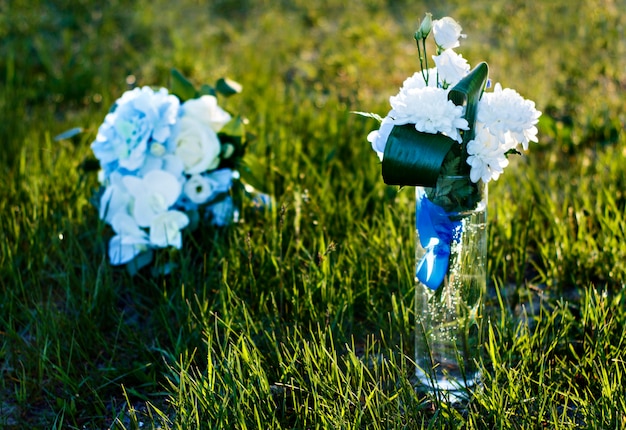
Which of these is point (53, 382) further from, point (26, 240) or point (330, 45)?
point (330, 45)

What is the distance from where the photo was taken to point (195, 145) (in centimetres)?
236

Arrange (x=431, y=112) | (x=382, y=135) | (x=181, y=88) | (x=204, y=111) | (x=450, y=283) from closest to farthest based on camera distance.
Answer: (x=431, y=112) < (x=382, y=135) < (x=450, y=283) < (x=204, y=111) < (x=181, y=88)

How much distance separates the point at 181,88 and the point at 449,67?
1.07 meters

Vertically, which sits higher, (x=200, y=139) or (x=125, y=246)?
(x=200, y=139)

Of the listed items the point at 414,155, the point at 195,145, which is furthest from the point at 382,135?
the point at 195,145

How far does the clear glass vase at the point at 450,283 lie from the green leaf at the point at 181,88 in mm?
999

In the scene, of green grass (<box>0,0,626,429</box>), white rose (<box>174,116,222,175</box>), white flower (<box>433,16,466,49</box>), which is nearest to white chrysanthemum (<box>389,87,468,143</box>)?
white flower (<box>433,16,466,49</box>)

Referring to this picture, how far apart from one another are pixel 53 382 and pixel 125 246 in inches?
18.4

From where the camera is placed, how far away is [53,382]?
2.01 meters

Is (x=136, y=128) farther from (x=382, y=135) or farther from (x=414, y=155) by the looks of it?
(x=414, y=155)

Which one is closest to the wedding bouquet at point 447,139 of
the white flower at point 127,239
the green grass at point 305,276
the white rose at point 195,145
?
the green grass at point 305,276

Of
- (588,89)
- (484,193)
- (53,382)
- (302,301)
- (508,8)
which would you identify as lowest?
(53,382)

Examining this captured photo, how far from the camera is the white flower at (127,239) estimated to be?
2.32m

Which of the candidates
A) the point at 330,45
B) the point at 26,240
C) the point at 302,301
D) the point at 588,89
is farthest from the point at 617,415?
the point at 330,45
